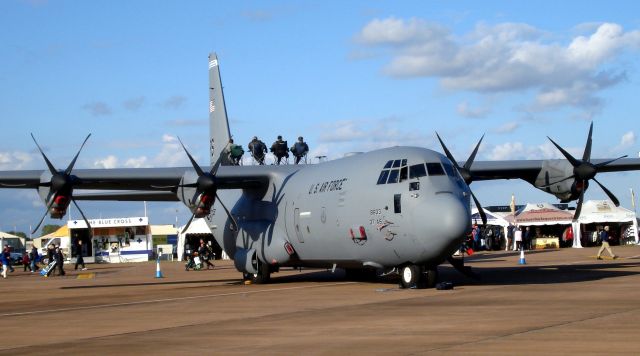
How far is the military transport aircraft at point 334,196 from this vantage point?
20.6m

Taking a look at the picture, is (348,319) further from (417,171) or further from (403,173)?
(403,173)

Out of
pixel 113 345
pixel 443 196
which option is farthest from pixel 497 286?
pixel 113 345

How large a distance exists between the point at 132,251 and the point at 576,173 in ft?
144

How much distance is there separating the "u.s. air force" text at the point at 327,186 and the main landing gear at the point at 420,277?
350 centimetres

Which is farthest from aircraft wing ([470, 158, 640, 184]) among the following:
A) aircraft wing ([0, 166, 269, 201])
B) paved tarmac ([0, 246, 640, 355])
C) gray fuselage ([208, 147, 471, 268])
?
aircraft wing ([0, 166, 269, 201])

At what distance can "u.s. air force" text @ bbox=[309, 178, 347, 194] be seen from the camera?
23.8m

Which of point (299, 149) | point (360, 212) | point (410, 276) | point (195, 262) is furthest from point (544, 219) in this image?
point (410, 276)

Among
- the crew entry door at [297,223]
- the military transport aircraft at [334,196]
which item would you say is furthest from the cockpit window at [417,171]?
the crew entry door at [297,223]

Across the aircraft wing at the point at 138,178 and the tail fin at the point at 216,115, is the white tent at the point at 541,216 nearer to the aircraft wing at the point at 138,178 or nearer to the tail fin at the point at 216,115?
the tail fin at the point at 216,115

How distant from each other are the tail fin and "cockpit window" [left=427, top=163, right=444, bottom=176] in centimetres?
1351

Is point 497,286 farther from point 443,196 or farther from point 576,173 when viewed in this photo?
point 576,173

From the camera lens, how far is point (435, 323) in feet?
44.1

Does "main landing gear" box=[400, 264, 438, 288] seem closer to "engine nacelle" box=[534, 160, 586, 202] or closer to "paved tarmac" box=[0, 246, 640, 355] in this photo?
"paved tarmac" box=[0, 246, 640, 355]

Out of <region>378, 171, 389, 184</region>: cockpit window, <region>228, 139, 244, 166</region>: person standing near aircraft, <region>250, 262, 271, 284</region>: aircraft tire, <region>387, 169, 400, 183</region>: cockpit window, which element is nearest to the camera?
<region>387, 169, 400, 183</region>: cockpit window
